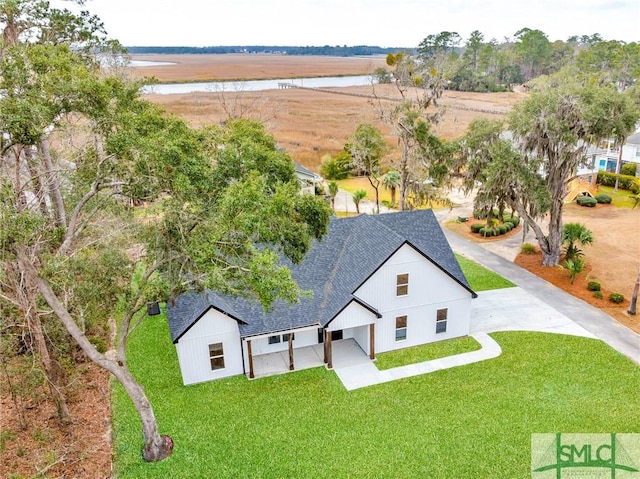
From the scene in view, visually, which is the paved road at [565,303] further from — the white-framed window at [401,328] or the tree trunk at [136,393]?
the tree trunk at [136,393]

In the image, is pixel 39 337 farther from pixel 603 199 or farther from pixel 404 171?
pixel 603 199

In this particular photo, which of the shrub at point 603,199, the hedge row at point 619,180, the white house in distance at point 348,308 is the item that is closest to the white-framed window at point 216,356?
the white house in distance at point 348,308

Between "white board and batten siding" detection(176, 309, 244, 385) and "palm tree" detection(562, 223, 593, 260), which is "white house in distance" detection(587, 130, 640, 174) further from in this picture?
"white board and batten siding" detection(176, 309, 244, 385)

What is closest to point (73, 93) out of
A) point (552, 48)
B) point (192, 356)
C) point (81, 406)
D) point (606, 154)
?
point (192, 356)

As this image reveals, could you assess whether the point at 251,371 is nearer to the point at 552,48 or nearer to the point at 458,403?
the point at 458,403

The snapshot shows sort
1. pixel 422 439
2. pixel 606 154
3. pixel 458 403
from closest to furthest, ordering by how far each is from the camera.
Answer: pixel 422 439
pixel 458 403
pixel 606 154
